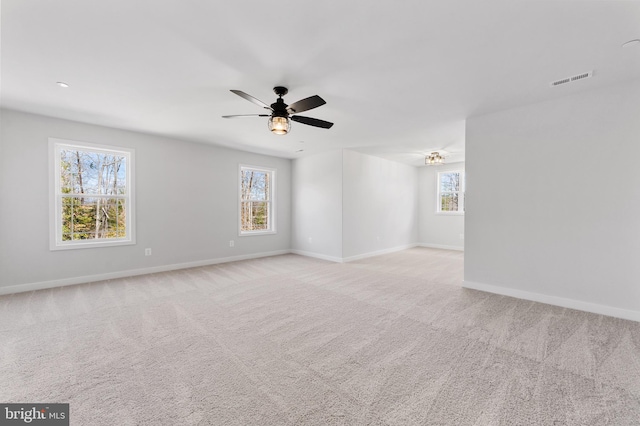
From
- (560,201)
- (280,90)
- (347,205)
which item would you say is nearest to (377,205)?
(347,205)

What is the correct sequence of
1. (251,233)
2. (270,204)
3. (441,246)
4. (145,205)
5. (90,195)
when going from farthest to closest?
1. (441,246)
2. (270,204)
3. (251,233)
4. (145,205)
5. (90,195)

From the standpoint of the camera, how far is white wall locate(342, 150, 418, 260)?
620 cm

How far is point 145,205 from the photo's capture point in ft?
16.0

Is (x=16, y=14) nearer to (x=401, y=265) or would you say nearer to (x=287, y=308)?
(x=287, y=308)

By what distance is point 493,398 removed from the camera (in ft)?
5.57

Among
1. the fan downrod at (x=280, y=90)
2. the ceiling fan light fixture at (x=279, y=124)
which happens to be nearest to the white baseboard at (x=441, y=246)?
the ceiling fan light fixture at (x=279, y=124)

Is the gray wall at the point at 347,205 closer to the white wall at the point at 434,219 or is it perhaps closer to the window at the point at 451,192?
the white wall at the point at 434,219

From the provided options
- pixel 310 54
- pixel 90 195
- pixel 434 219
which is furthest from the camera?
pixel 434 219

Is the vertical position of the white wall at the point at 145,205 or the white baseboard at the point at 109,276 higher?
the white wall at the point at 145,205

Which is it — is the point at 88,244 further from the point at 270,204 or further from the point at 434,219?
the point at 434,219

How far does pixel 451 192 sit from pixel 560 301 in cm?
506

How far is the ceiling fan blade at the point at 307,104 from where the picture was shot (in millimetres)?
2539

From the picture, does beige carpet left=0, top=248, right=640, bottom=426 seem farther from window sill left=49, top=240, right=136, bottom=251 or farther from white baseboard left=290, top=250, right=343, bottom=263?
white baseboard left=290, top=250, right=343, bottom=263

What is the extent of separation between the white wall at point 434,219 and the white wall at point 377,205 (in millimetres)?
196
